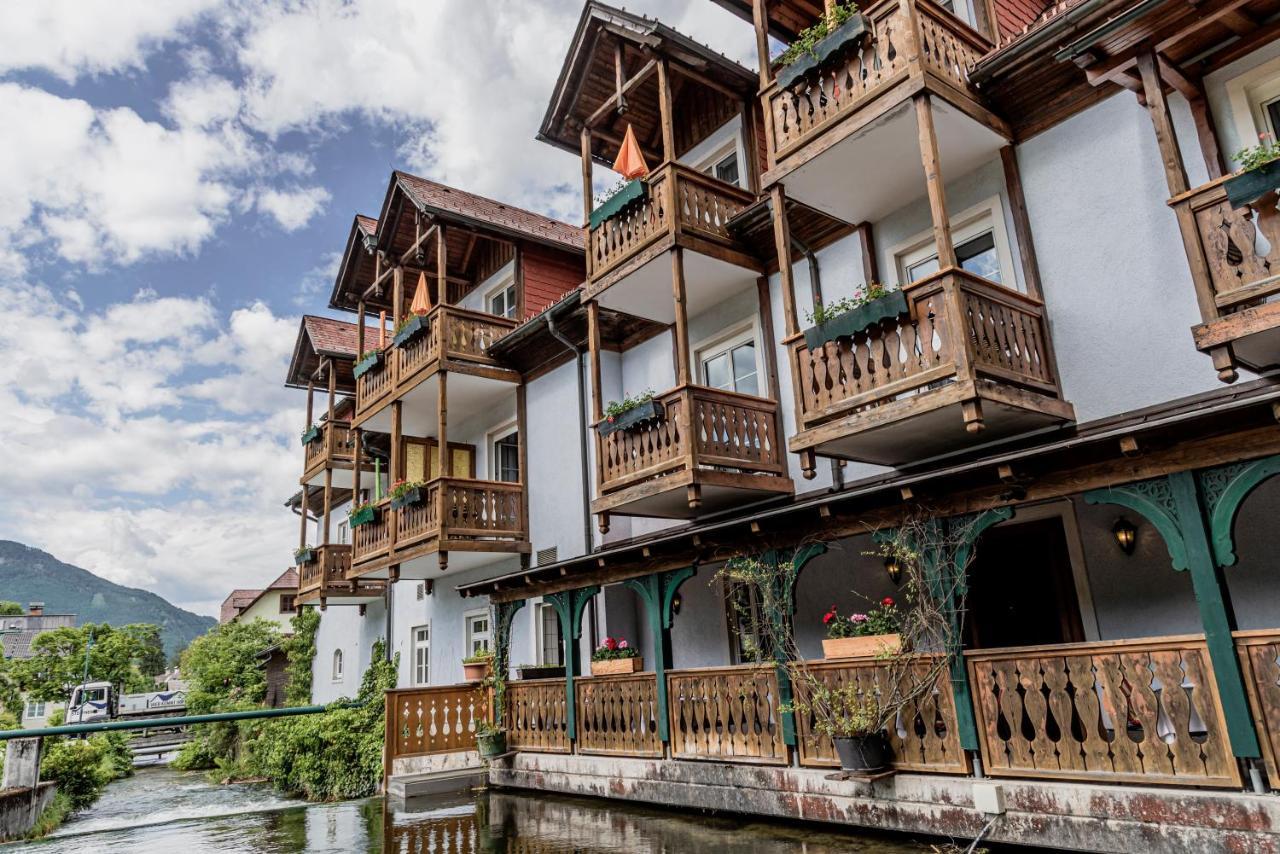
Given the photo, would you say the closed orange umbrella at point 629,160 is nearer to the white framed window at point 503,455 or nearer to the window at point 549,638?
the white framed window at point 503,455

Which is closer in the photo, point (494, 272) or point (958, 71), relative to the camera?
point (958, 71)

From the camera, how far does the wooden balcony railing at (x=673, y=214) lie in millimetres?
12516

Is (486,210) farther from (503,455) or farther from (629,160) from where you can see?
(629,160)

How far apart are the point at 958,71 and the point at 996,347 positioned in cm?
352

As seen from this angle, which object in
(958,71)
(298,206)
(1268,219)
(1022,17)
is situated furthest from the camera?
(298,206)

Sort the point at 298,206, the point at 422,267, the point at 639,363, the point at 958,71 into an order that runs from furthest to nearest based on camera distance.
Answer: the point at 298,206
the point at 422,267
the point at 639,363
the point at 958,71

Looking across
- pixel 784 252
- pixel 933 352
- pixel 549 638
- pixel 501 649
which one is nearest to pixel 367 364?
pixel 549 638

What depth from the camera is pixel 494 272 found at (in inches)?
786

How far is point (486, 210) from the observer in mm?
19156

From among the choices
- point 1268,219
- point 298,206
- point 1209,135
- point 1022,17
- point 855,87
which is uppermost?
point 298,206

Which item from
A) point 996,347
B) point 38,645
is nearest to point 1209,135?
point 996,347

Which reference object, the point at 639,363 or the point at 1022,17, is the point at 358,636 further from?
the point at 1022,17

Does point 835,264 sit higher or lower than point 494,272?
lower

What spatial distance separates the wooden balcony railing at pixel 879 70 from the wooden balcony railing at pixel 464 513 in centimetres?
888
